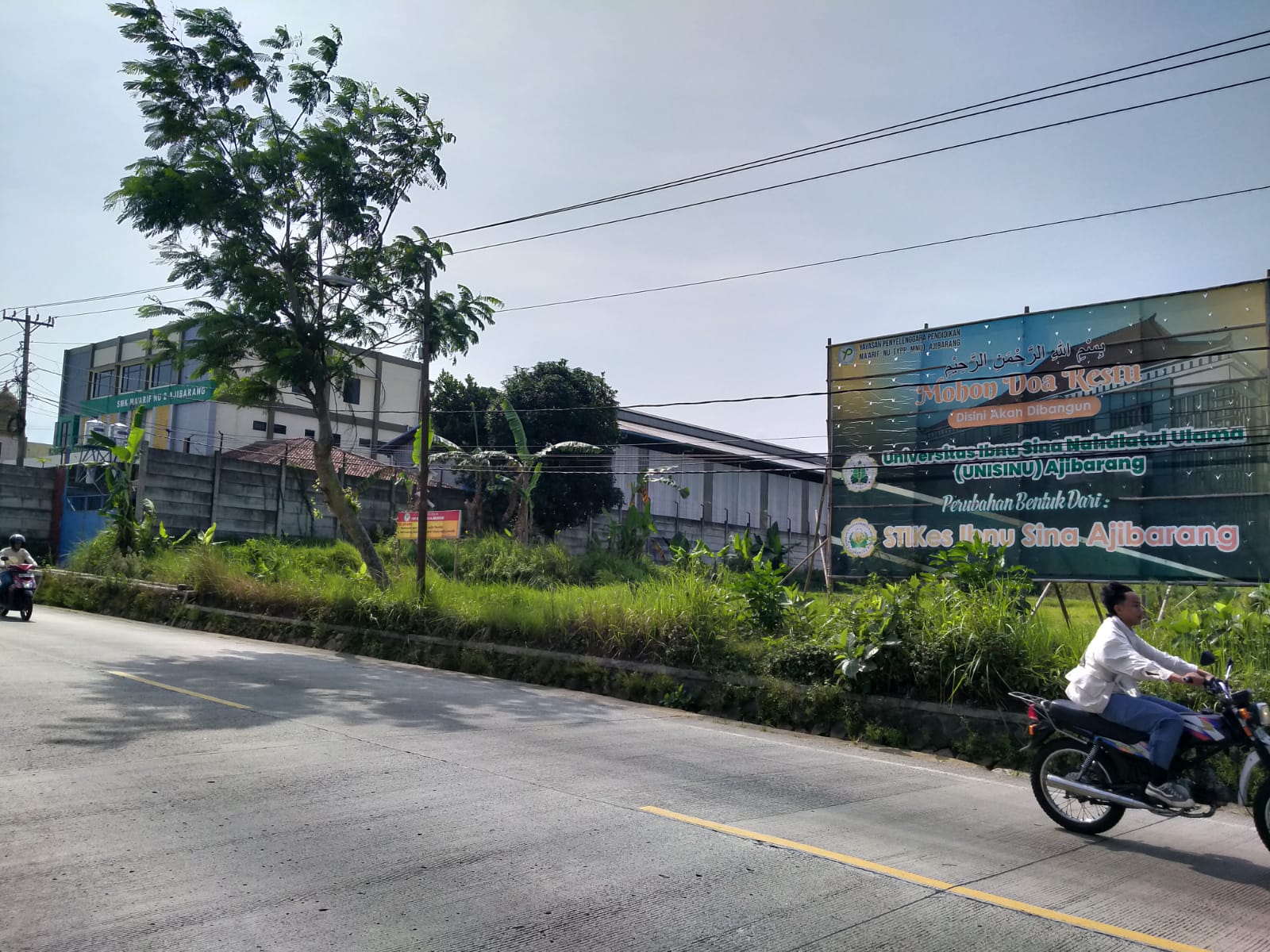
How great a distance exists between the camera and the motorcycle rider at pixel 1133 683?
646cm

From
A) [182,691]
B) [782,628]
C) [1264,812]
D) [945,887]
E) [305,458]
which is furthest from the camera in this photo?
[305,458]

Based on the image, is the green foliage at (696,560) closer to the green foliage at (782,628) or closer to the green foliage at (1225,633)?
the green foliage at (782,628)

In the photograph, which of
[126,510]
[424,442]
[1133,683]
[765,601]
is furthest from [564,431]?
[1133,683]

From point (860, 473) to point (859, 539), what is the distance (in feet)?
4.20

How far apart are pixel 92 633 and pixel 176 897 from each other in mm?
15273

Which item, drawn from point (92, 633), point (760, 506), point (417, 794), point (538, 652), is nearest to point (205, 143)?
point (92, 633)

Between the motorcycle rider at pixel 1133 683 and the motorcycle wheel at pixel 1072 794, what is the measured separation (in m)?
0.31

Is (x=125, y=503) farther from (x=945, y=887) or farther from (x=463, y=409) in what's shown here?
(x=945, y=887)

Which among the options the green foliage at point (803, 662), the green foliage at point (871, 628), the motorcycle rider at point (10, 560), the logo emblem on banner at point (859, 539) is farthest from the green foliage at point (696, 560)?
the motorcycle rider at point (10, 560)

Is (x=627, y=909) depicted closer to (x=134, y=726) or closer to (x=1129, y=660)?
(x=1129, y=660)

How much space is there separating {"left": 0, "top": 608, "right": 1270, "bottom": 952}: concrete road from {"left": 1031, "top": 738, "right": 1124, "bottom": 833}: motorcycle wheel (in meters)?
0.14

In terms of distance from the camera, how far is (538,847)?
234 inches

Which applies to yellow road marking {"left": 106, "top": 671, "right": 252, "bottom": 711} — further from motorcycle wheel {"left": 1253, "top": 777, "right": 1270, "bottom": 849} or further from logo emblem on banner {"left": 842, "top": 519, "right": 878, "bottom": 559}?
logo emblem on banner {"left": 842, "top": 519, "right": 878, "bottom": 559}

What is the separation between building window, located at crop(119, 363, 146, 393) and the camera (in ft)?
188
